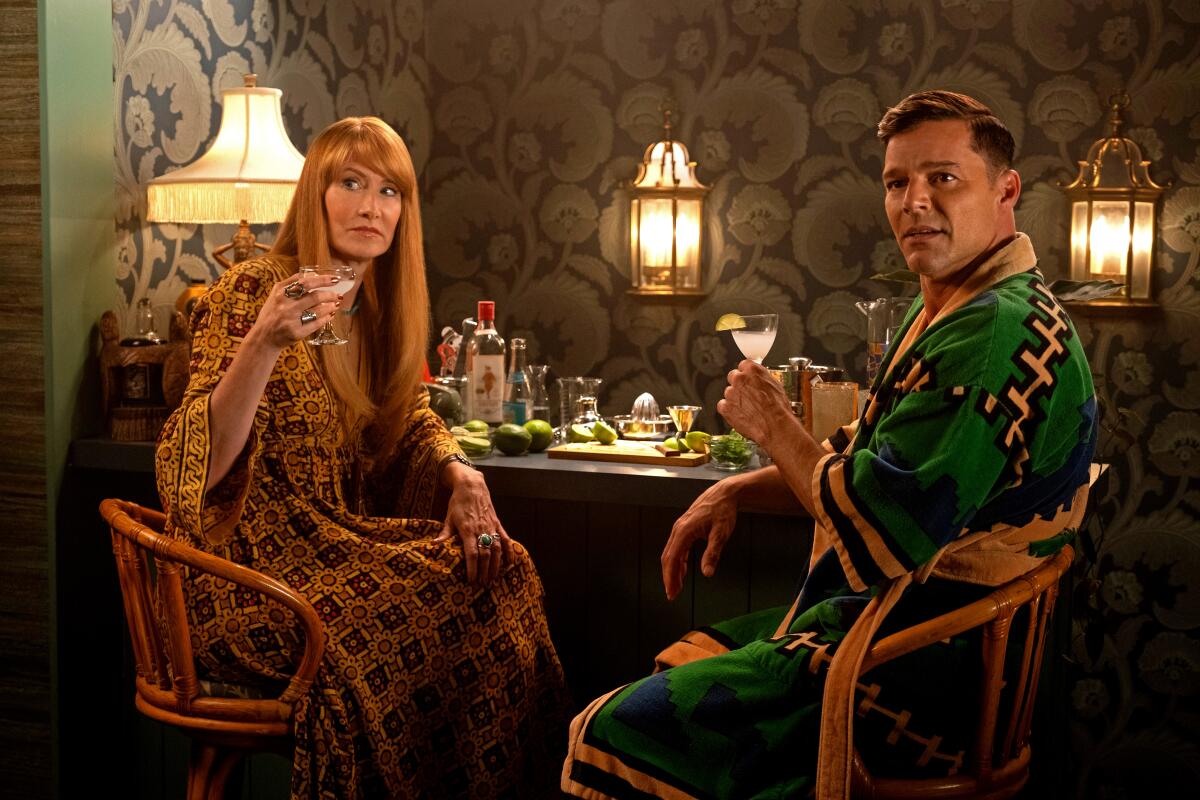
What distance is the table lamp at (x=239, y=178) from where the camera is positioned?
3.12 metres

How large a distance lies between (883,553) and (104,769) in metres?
2.23

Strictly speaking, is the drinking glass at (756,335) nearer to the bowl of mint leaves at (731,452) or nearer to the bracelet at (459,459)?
the bowl of mint leaves at (731,452)

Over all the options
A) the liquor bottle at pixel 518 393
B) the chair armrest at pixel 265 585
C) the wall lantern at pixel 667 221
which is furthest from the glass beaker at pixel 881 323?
the wall lantern at pixel 667 221

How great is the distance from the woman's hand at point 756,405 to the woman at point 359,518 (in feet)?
2.27

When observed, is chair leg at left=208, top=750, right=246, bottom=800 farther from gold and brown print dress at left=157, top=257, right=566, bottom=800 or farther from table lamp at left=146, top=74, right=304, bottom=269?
table lamp at left=146, top=74, right=304, bottom=269

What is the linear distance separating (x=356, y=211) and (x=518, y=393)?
75 centimetres

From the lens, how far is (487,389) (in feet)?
9.96

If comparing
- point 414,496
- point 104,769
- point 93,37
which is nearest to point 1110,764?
point 414,496

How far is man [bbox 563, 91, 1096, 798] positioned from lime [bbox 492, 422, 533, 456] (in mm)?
943

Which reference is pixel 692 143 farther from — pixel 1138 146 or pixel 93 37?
pixel 93 37

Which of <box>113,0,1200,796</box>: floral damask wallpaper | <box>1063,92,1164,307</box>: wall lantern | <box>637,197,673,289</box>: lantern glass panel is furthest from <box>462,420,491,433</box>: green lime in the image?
<box>1063,92,1164,307</box>: wall lantern

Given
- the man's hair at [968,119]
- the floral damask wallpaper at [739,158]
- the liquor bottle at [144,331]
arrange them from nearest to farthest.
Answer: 1. the man's hair at [968,119]
2. the liquor bottle at [144,331]
3. the floral damask wallpaper at [739,158]

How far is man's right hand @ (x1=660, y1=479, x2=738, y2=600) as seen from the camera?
2166 mm

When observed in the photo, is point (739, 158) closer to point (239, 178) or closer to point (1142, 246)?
point (1142, 246)
